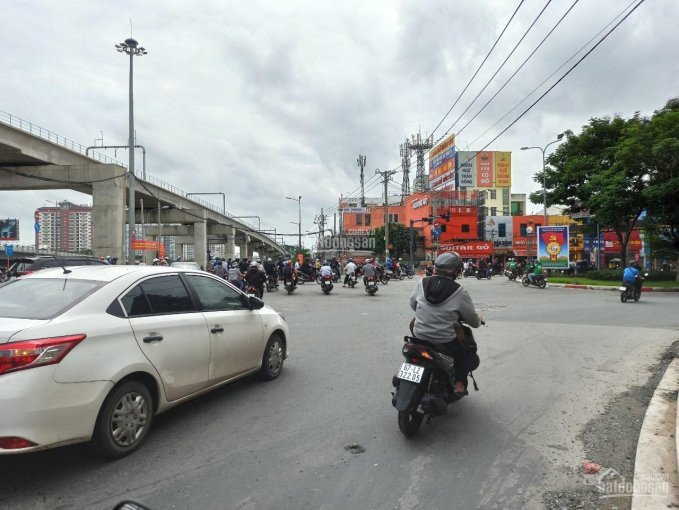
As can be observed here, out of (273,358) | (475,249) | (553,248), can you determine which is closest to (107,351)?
(273,358)

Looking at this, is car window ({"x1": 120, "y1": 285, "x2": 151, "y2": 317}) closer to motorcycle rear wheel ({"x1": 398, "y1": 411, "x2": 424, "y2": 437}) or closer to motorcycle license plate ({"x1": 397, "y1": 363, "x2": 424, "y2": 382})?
motorcycle license plate ({"x1": 397, "y1": 363, "x2": 424, "y2": 382})

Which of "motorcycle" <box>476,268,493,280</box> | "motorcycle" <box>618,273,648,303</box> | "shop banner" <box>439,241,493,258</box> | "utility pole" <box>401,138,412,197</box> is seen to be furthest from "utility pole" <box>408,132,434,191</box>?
"motorcycle" <box>618,273,648,303</box>

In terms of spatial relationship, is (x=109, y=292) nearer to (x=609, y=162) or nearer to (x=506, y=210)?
(x=609, y=162)

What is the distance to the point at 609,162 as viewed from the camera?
2720 cm

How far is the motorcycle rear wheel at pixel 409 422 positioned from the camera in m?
4.14

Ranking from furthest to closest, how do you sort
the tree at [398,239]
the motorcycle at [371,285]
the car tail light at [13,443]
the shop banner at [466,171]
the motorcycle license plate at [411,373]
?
the shop banner at [466,171], the tree at [398,239], the motorcycle at [371,285], the motorcycle license plate at [411,373], the car tail light at [13,443]

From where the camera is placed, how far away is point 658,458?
3717 mm

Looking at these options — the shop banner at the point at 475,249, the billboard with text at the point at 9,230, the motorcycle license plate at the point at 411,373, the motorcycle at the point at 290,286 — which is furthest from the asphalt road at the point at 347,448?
the billboard with text at the point at 9,230

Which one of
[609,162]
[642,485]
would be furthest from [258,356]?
[609,162]

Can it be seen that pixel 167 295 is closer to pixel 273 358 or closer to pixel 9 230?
pixel 273 358

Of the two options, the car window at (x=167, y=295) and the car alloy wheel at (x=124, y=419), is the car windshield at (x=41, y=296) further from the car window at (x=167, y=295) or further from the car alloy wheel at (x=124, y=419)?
the car alloy wheel at (x=124, y=419)

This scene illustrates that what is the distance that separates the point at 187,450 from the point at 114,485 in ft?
2.26

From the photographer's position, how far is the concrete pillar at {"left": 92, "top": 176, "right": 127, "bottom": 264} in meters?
29.1

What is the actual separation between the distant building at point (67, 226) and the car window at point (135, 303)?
8769 cm
